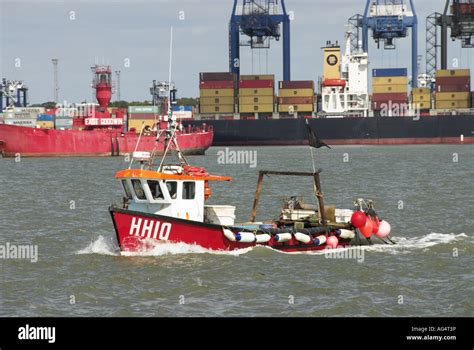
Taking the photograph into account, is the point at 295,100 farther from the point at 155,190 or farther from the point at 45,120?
the point at 155,190

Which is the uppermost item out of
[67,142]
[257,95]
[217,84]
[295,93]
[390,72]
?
[390,72]

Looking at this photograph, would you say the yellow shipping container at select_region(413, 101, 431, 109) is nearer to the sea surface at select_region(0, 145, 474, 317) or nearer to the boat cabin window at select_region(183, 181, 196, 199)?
the sea surface at select_region(0, 145, 474, 317)

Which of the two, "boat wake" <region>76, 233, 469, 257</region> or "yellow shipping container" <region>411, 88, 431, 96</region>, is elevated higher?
"yellow shipping container" <region>411, 88, 431, 96</region>

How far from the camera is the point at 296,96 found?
140875 mm

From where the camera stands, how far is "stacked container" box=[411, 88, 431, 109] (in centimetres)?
13988

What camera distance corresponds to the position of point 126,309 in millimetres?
23516

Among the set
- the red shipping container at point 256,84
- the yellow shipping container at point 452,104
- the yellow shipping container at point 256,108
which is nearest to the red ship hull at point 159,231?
the yellow shipping container at point 256,108

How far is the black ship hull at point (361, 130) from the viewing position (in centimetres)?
13438

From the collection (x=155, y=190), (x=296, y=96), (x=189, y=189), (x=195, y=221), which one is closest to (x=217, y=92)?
(x=296, y=96)

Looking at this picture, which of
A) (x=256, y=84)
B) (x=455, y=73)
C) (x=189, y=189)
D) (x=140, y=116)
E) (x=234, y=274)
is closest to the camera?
(x=234, y=274)

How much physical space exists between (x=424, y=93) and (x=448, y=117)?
7598mm

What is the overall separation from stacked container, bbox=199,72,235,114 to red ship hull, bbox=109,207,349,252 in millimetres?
114733

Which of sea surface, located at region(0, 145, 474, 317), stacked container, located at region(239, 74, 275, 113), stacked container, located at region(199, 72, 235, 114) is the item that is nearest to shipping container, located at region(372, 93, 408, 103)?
stacked container, located at region(239, 74, 275, 113)

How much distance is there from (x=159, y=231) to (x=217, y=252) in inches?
74.1
